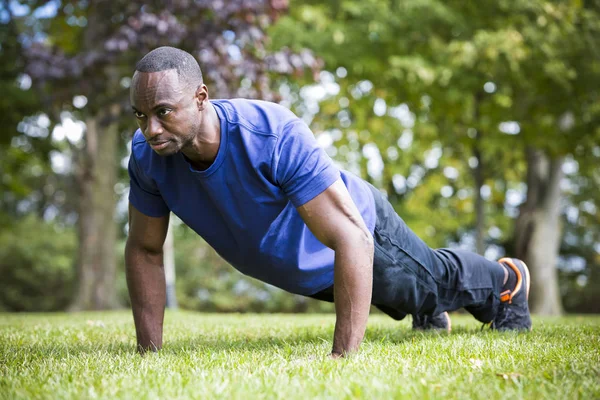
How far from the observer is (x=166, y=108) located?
9.18 feet

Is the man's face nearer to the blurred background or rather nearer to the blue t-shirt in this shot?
the blue t-shirt

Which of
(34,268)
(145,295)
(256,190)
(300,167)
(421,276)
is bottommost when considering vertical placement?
(34,268)

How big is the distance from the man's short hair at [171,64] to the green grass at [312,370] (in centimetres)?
129

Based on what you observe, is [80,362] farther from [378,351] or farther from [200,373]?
[378,351]

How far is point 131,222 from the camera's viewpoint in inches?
136

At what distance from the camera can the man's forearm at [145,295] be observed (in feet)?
11.4

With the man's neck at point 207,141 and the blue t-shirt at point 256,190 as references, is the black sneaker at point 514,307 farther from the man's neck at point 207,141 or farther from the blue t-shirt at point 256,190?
the man's neck at point 207,141

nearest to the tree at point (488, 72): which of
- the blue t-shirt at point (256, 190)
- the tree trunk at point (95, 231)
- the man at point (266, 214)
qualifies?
the tree trunk at point (95, 231)

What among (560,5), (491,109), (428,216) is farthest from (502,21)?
(428,216)

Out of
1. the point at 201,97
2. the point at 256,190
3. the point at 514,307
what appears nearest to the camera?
the point at 201,97

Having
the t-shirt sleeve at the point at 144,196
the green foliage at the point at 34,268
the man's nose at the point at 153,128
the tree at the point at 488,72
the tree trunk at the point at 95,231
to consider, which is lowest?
the green foliage at the point at 34,268

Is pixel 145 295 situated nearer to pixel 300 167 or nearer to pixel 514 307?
pixel 300 167

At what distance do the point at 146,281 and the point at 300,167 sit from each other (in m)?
1.22

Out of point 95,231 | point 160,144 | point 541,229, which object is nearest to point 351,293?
point 160,144
